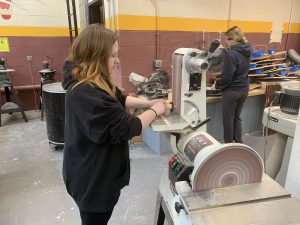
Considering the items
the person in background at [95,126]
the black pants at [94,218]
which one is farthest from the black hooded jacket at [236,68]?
the black pants at [94,218]

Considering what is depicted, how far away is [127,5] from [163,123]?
6.76 ft

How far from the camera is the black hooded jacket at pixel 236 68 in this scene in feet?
8.60

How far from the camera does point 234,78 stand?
2.72 meters

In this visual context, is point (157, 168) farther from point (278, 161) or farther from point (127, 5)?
point (127, 5)

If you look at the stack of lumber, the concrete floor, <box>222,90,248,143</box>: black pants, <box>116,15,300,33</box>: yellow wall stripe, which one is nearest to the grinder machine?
the concrete floor

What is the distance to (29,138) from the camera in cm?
342

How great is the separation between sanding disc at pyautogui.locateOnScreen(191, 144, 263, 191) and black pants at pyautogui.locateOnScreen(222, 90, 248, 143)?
188 centimetres

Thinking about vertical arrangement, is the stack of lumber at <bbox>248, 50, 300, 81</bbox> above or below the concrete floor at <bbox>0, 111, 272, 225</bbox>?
above

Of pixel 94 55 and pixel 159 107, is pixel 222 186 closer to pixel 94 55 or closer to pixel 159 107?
pixel 159 107

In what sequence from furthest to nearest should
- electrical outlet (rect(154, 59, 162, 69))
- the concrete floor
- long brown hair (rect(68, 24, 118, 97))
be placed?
1. electrical outlet (rect(154, 59, 162, 69))
2. the concrete floor
3. long brown hair (rect(68, 24, 118, 97))

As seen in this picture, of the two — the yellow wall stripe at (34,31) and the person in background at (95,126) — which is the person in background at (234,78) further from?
the yellow wall stripe at (34,31)

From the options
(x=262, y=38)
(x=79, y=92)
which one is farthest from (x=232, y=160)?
(x=262, y=38)

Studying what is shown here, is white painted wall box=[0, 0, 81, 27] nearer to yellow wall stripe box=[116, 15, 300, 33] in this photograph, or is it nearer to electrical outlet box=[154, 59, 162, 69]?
yellow wall stripe box=[116, 15, 300, 33]

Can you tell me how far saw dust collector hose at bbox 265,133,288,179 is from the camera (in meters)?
1.82
